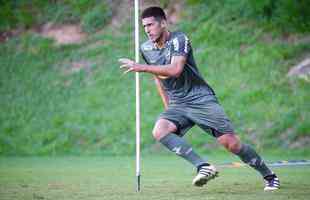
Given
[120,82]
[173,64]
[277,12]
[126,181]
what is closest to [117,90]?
[120,82]

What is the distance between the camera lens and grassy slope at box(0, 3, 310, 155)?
16984 mm

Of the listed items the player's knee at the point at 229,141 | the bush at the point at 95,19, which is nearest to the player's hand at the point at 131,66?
the player's knee at the point at 229,141

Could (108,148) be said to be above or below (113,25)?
below

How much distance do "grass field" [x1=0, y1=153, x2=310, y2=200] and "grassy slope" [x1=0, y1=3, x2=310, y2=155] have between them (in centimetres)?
233

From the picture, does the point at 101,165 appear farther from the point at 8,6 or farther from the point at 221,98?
the point at 8,6

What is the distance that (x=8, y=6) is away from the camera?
21562mm

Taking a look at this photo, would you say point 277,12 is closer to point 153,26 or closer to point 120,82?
point 120,82

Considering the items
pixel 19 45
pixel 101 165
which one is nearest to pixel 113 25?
pixel 19 45

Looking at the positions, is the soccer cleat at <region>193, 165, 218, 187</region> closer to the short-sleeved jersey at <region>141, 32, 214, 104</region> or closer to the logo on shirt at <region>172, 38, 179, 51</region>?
the short-sleeved jersey at <region>141, 32, 214, 104</region>

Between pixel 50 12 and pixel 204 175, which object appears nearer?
pixel 204 175

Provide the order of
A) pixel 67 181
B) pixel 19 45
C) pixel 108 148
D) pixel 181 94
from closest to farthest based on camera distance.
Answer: pixel 181 94
pixel 67 181
pixel 108 148
pixel 19 45

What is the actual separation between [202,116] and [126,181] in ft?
6.14

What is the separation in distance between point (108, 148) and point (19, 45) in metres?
5.05

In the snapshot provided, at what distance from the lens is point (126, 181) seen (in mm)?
9930
